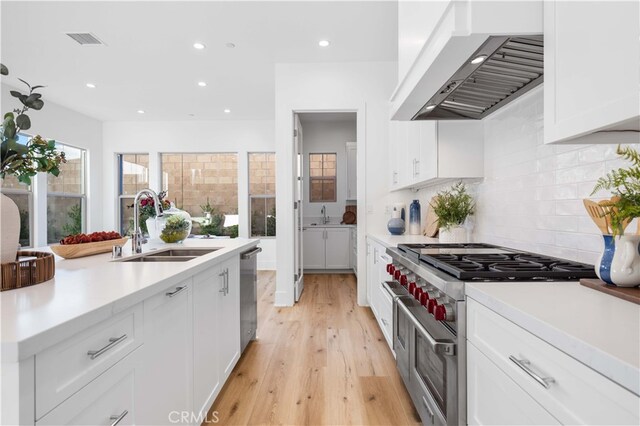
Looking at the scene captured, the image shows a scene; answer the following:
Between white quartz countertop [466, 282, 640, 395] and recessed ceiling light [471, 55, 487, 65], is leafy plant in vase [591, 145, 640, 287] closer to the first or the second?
white quartz countertop [466, 282, 640, 395]

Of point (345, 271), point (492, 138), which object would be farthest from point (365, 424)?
point (345, 271)

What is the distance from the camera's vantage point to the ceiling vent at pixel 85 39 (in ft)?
10.8

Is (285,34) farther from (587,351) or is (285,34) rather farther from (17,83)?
(17,83)

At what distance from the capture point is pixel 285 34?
3.27 metres

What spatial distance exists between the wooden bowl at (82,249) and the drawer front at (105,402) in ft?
2.93

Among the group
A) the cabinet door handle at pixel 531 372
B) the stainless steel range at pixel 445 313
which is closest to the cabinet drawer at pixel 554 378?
the cabinet door handle at pixel 531 372

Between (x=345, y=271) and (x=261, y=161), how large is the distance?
2.76 meters

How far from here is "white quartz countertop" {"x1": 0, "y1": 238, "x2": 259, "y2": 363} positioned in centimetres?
68

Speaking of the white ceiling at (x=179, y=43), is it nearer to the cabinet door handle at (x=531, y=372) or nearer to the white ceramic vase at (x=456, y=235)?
the white ceramic vase at (x=456, y=235)

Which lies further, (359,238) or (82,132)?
(82,132)

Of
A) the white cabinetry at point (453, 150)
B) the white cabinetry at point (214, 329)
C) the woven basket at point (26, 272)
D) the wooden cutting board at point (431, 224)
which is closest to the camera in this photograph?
the woven basket at point (26, 272)

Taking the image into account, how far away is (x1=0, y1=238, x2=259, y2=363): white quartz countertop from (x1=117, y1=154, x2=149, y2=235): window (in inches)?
230

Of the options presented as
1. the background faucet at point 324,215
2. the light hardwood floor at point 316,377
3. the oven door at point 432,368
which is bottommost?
the light hardwood floor at point 316,377

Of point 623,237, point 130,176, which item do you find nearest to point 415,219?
point 623,237
